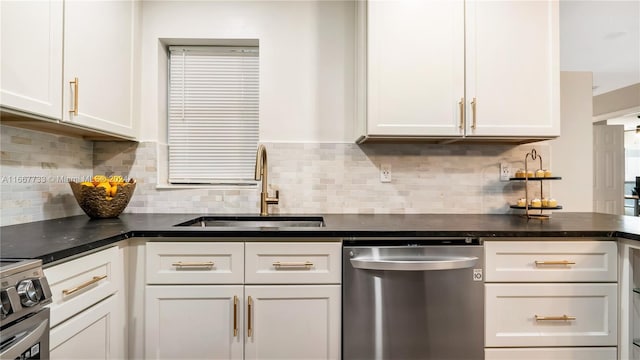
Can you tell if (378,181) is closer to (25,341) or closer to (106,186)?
(106,186)

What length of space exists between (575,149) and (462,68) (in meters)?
1.13

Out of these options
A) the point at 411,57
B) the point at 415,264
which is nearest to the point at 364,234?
the point at 415,264

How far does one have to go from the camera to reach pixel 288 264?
56.0 inches

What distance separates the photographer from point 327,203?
2096 millimetres

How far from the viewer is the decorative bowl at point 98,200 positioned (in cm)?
172

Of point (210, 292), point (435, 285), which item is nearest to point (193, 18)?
point (210, 292)

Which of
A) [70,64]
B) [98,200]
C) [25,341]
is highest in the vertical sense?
[70,64]

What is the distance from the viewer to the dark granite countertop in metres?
1.17

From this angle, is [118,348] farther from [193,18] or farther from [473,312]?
[193,18]

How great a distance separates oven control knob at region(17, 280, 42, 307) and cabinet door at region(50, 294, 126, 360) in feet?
0.72

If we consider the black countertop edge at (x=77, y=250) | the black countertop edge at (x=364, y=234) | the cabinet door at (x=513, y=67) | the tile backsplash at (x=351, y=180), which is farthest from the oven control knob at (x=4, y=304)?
the cabinet door at (x=513, y=67)

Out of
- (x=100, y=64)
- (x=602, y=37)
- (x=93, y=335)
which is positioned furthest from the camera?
(x=602, y=37)

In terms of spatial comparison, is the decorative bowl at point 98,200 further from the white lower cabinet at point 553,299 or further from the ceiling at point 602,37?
the ceiling at point 602,37

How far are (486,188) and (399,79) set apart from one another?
36.2 inches
